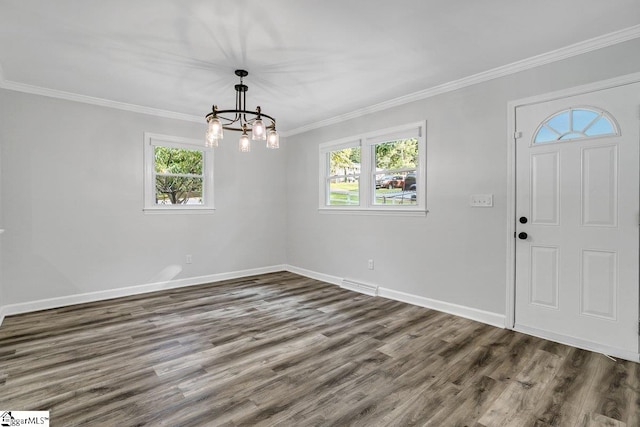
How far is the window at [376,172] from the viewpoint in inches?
163

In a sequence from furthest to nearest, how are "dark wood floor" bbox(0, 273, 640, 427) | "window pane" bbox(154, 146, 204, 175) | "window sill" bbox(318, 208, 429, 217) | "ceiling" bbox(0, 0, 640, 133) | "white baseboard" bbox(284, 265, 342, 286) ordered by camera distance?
"white baseboard" bbox(284, 265, 342, 286)
"window pane" bbox(154, 146, 204, 175)
"window sill" bbox(318, 208, 429, 217)
"ceiling" bbox(0, 0, 640, 133)
"dark wood floor" bbox(0, 273, 640, 427)

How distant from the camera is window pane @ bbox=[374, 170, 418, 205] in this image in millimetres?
4230

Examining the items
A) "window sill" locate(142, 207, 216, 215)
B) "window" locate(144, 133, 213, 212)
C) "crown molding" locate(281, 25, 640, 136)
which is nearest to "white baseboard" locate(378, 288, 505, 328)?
"crown molding" locate(281, 25, 640, 136)

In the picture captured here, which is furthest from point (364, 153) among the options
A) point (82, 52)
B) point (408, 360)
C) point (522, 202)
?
point (82, 52)

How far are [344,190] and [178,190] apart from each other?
257 centimetres

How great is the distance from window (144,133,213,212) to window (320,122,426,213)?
6.21 feet

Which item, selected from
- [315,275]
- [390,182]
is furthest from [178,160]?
[390,182]

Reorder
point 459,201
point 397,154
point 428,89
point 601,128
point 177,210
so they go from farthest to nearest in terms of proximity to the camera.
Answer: point 177,210 → point 397,154 → point 428,89 → point 459,201 → point 601,128

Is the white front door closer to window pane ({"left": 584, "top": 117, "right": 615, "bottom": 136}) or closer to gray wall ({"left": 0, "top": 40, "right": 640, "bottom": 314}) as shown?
window pane ({"left": 584, "top": 117, "right": 615, "bottom": 136})

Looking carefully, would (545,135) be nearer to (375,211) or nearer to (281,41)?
(375,211)

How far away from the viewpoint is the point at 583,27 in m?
2.53

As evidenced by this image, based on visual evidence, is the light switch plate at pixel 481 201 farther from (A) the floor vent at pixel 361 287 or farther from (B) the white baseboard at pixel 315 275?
(B) the white baseboard at pixel 315 275

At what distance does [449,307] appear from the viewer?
3.75m

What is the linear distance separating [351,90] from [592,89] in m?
2.28
